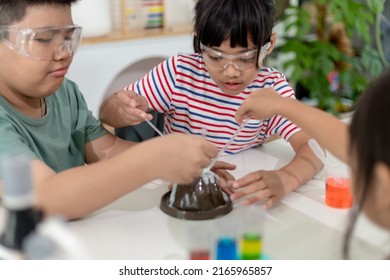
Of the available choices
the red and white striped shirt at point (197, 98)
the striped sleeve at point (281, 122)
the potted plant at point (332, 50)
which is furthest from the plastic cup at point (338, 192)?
the potted plant at point (332, 50)

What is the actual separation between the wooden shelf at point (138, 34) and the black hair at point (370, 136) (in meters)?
1.88

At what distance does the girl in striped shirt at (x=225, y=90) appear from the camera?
1110 mm

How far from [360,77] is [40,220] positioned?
232 centimetres

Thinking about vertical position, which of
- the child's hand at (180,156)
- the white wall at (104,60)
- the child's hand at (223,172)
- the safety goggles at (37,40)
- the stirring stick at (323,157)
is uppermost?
the safety goggles at (37,40)

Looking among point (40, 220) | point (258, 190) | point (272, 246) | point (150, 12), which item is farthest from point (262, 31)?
point (150, 12)

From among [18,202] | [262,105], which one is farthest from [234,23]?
[18,202]

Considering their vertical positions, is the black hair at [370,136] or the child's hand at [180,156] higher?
the black hair at [370,136]

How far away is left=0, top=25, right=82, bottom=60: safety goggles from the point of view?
924mm

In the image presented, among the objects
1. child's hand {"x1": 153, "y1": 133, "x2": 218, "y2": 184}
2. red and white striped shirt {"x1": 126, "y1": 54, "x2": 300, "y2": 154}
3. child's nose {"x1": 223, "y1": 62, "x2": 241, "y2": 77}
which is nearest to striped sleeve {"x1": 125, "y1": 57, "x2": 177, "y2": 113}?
red and white striped shirt {"x1": 126, "y1": 54, "x2": 300, "y2": 154}

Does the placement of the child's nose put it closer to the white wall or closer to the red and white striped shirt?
the red and white striped shirt

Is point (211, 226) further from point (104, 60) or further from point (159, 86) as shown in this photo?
point (104, 60)

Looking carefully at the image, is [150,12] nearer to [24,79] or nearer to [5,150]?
[24,79]

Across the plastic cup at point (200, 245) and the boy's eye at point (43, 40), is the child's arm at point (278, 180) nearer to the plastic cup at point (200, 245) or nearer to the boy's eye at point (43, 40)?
the plastic cup at point (200, 245)
